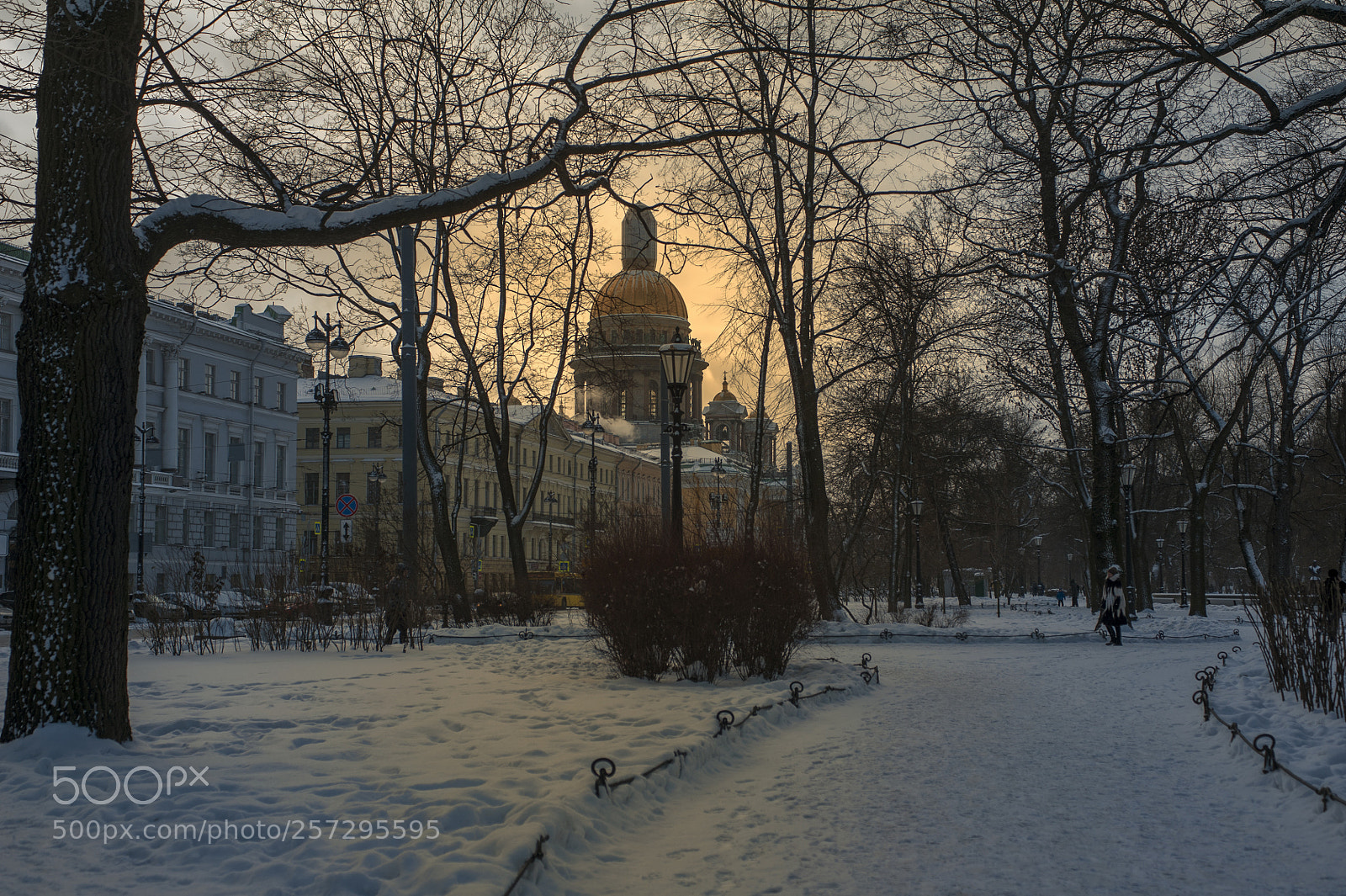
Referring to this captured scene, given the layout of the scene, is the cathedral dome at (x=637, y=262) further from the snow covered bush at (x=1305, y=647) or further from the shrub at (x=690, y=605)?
the snow covered bush at (x=1305, y=647)

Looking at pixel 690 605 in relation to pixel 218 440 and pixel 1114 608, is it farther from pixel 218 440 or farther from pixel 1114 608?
pixel 218 440

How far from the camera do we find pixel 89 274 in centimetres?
733

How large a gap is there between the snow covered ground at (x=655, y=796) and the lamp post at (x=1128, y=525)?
19.2 meters

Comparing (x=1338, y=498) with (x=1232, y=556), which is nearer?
(x=1338, y=498)

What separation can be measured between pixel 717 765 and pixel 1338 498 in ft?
163

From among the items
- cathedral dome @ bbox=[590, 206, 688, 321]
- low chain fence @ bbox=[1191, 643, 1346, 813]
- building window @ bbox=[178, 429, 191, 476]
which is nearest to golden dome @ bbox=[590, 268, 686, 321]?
cathedral dome @ bbox=[590, 206, 688, 321]

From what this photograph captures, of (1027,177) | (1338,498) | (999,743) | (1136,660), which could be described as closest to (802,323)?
(1136,660)

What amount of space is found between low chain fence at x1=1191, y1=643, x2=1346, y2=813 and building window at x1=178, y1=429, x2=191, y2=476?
2109 inches

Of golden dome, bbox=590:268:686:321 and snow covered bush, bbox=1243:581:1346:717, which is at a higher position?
golden dome, bbox=590:268:686:321

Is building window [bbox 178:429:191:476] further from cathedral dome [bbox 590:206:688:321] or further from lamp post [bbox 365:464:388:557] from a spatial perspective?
cathedral dome [bbox 590:206:688:321]

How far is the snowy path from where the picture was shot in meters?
5.41

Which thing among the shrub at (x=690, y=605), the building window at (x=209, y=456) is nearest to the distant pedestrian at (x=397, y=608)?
the shrub at (x=690, y=605)

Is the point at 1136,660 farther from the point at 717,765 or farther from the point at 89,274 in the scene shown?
the point at 89,274

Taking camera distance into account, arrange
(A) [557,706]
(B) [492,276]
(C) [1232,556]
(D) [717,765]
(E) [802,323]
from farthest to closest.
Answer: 1. (C) [1232,556]
2. (B) [492,276]
3. (E) [802,323]
4. (A) [557,706]
5. (D) [717,765]
